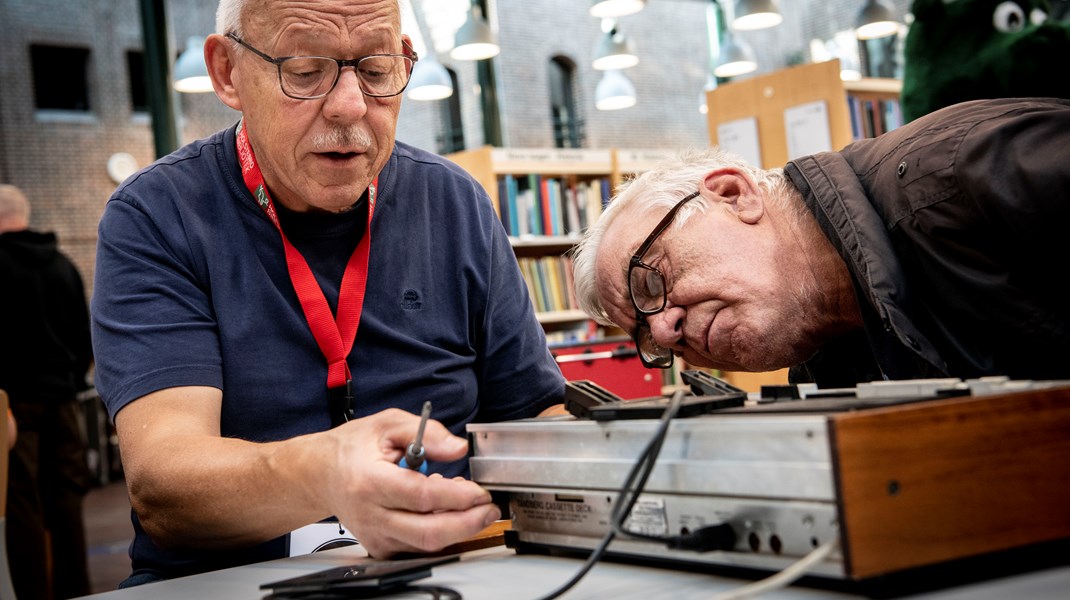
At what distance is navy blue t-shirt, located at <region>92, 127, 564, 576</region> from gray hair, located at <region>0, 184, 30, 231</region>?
145 inches

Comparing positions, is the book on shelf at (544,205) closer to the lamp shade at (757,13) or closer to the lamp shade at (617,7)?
the lamp shade at (617,7)

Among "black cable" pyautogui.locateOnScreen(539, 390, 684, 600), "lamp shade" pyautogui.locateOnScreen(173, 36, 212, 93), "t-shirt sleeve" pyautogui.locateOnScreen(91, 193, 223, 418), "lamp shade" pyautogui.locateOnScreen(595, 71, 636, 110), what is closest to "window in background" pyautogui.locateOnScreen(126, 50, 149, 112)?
"lamp shade" pyautogui.locateOnScreen(595, 71, 636, 110)

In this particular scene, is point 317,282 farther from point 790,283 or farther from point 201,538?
point 790,283

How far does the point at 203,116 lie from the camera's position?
13.2 meters

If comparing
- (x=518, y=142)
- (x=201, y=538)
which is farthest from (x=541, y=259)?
(x=518, y=142)

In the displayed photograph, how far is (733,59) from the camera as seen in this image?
10039 millimetres

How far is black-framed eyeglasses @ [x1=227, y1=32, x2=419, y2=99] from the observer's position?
4.68 ft

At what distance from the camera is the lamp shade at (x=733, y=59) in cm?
1003

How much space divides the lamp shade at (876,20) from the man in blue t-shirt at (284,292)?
765cm

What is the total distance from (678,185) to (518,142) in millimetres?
12140

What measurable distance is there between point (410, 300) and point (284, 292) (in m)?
0.20

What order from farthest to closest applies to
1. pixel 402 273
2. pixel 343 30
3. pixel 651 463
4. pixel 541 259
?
pixel 541 259 < pixel 402 273 < pixel 343 30 < pixel 651 463

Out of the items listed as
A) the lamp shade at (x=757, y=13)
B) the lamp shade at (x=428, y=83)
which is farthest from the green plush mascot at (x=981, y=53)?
the lamp shade at (x=428, y=83)

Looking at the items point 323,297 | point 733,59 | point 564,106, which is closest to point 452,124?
point 564,106
